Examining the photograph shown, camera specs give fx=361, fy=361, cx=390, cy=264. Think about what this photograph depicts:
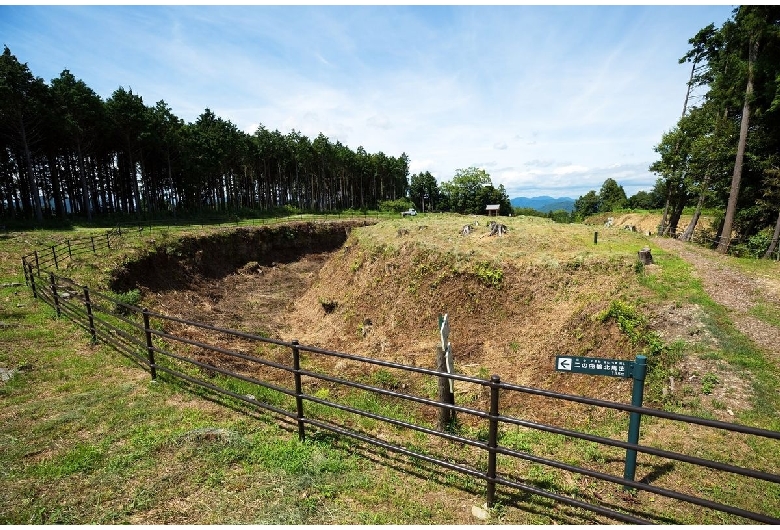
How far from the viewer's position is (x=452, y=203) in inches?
3349

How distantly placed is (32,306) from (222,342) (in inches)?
230

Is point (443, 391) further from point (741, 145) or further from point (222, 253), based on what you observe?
point (222, 253)

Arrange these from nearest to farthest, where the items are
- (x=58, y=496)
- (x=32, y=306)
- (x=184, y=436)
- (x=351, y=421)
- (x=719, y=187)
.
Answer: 1. (x=58, y=496)
2. (x=184, y=436)
3. (x=351, y=421)
4. (x=32, y=306)
5. (x=719, y=187)

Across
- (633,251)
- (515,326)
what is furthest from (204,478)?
(633,251)

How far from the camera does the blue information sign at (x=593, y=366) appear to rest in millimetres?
4500

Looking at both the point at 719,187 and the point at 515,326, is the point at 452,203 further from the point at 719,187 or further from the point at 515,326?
the point at 515,326

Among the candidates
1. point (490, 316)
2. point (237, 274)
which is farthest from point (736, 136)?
point (237, 274)

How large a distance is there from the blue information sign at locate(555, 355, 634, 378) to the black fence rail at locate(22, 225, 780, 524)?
0.49m

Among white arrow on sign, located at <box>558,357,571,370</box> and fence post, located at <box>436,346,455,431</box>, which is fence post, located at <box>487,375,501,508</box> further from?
fence post, located at <box>436,346,455,431</box>

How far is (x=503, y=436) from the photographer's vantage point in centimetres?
632

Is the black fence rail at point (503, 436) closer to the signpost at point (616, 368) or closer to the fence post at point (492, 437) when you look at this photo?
the fence post at point (492, 437)

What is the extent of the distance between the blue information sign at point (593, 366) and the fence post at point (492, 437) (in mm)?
1246

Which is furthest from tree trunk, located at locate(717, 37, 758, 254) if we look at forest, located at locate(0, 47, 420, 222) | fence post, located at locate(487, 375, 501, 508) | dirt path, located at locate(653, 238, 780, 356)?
forest, located at locate(0, 47, 420, 222)

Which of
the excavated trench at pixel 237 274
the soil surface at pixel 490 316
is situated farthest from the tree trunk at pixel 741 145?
the excavated trench at pixel 237 274
